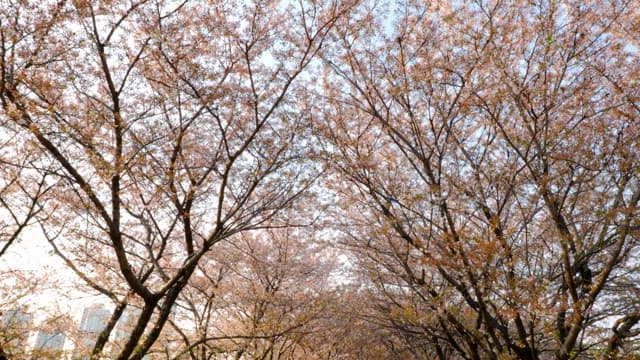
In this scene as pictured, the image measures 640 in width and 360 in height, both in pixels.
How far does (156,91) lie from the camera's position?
6.53 m

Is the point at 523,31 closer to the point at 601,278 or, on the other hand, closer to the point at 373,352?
the point at 601,278

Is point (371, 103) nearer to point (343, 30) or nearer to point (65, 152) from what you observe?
point (343, 30)

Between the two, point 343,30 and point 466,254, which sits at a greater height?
point 343,30

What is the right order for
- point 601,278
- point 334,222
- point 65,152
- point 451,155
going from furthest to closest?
point 334,222
point 451,155
point 65,152
point 601,278

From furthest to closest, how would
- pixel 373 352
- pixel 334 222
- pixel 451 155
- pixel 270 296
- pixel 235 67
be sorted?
pixel 373 352
pixel 270 296
pixel 334 222
pixel 451 155
pixel 235 67

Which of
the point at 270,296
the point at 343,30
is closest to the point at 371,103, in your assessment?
the point at 343,30

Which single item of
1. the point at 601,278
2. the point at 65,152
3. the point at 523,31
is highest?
the point at 523,31

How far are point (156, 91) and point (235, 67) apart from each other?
4.02 feet

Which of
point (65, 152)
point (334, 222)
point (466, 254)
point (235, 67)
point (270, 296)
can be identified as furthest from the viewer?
point (270, 296)

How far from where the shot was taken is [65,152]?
→ 244 inches

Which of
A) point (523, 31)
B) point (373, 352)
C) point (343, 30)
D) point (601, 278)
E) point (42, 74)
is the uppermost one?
point (343, 30)

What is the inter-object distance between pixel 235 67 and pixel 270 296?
225 inches

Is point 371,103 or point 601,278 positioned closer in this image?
point 601,278

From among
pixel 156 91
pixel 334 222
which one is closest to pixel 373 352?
pixel 334 222
